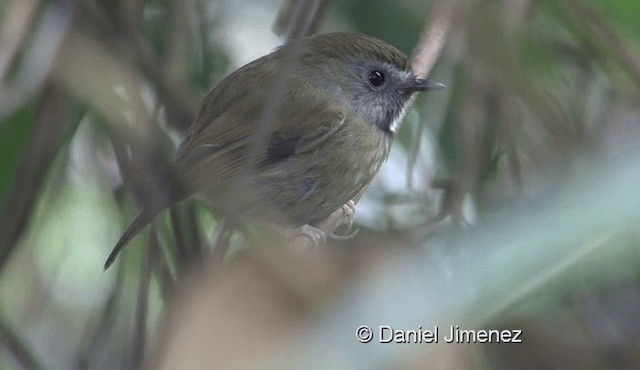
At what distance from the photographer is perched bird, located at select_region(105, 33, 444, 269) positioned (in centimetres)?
332

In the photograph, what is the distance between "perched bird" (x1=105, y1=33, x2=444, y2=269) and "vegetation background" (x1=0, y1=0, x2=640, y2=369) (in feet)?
0.39

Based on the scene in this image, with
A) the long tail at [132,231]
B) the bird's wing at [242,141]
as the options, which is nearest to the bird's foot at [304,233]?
the bird's wing at [242,141]

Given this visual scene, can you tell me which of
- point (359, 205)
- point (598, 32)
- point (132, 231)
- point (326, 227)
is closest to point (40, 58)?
point (132, 231)

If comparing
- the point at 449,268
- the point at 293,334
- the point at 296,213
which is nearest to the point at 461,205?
the point at 449,268

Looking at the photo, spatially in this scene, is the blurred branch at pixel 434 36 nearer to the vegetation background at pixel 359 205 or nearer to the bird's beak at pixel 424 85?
the vegetation background at pixel 359 205

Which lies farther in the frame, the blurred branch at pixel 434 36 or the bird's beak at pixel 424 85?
the bird's beak at pixel 424 85

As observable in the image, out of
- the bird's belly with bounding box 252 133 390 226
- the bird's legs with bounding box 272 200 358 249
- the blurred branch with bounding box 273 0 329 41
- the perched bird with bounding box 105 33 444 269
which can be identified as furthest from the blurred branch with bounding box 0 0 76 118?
the bird's belly with bounding box 252 133 390 226

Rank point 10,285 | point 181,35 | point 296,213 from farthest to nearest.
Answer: point 296,213 < point 10,285 < point 181,35

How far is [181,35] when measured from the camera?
2.63m

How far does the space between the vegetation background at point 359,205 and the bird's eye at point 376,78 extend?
5.6 inches

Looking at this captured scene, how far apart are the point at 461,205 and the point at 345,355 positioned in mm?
1035

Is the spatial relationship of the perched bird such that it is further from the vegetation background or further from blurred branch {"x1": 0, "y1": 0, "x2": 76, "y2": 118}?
blurred branch {"x1": 0, "y1": 0, "x2": 76, "y2": 118}

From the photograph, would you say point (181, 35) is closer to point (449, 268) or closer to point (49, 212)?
point (49, 212)

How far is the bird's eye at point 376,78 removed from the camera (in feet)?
11.9
